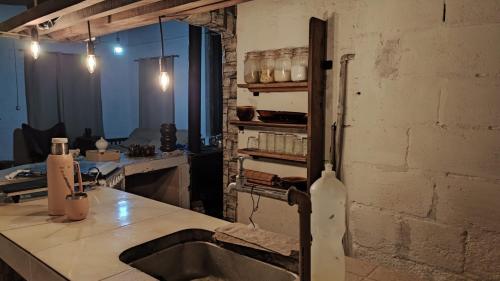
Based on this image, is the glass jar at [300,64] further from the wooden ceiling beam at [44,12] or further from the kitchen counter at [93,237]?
the wooden ceiling beam at [44,12]

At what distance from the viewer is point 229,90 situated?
320 cm

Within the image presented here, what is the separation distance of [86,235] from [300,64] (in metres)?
1.67

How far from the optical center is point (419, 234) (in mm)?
2055

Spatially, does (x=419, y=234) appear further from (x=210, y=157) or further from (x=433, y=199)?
(x=210, y=157)

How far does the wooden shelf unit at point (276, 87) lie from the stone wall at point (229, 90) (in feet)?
1.28

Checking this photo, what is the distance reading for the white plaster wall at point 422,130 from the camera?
1812mm

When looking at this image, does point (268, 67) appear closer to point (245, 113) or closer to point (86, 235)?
point (245, 113)

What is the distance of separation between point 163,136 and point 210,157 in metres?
0.60

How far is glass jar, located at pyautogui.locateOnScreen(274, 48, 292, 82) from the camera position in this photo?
249 cm

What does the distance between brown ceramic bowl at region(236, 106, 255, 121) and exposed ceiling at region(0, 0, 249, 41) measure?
781mm

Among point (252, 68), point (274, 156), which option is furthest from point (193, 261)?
point (252, 68)

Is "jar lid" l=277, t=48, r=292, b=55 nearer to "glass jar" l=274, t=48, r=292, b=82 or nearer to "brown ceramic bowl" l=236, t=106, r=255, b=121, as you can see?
"glass jar" l=274, t=48, r=292, b=82

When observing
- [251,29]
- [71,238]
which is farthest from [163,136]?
[71,238]

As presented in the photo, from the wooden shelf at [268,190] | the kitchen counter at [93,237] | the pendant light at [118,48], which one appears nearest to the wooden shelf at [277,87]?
the wooden shelf at [268,190]
